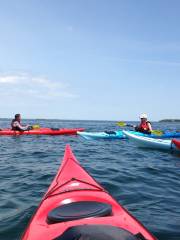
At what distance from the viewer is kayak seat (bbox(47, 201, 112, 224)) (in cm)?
307

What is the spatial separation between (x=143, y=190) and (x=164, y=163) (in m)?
3.84

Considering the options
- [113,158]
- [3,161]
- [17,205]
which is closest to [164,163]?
[113,158]

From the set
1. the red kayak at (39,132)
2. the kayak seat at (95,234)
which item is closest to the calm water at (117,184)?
the kayak seat at (95,234)

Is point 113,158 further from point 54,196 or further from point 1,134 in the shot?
point 1,134

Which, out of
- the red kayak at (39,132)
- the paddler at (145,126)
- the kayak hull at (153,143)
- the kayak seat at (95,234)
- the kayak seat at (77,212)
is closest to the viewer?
the kayak seat at (95,234)

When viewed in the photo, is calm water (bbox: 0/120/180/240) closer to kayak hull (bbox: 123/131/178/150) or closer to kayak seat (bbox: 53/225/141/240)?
kayak hull (bbox: 123/131/178/150)

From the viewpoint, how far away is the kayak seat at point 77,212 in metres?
3.07

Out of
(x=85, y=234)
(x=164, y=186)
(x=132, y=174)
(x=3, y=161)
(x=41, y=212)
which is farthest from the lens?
(x=3, y=161)

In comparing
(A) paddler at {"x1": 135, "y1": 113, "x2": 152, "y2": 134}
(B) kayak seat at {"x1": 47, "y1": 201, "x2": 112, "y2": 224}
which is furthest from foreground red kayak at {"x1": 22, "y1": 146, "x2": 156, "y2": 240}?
(A) paddler at {"x1": 135, "y1": 113, "x2": 152, "y2": 134}

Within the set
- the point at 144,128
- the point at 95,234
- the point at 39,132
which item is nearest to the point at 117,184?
the point at 95,234

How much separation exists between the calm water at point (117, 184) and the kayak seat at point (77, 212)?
3.25 ft

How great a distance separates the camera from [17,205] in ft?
16.2

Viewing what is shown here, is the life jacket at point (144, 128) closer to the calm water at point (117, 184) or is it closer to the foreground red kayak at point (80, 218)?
the calm water at point (117, 184)

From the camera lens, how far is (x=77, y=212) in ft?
10.3
